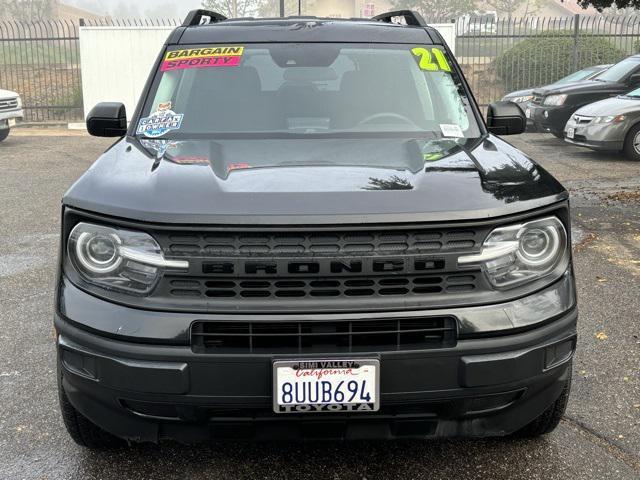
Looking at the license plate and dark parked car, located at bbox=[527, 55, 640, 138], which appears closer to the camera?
the license plate

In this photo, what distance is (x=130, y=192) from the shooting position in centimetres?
250

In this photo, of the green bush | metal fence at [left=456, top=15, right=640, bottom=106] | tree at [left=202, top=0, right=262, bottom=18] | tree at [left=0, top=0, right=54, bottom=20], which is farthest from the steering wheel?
tree at [left=0, top=0, right=54, bottom=20]

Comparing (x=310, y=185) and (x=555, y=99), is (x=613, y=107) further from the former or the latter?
(x=310, y=185)

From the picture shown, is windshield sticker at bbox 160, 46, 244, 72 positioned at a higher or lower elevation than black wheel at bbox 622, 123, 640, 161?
higher

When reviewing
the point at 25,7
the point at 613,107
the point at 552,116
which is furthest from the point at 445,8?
the point at 613,107

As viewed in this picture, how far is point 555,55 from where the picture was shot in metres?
20.4

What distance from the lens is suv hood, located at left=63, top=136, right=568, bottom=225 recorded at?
7.64ft

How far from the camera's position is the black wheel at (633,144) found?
38.1ft

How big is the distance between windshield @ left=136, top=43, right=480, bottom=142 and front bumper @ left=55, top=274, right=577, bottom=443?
4.33ft

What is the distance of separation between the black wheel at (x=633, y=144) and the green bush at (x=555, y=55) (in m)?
9.12

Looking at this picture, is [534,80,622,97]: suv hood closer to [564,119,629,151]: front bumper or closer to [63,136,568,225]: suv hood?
[564,119,629,151]: front bumper

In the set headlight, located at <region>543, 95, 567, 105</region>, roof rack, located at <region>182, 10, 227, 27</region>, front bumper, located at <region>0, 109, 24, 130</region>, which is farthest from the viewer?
headlight, located at <region>543, 95, 567, 105</region>

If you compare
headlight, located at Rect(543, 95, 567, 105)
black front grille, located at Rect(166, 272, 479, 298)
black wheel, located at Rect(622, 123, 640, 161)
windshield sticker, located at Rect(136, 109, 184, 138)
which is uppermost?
windshield sticker, located at Rect(136, 109, 184, 138)

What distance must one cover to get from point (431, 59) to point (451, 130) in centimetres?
65
